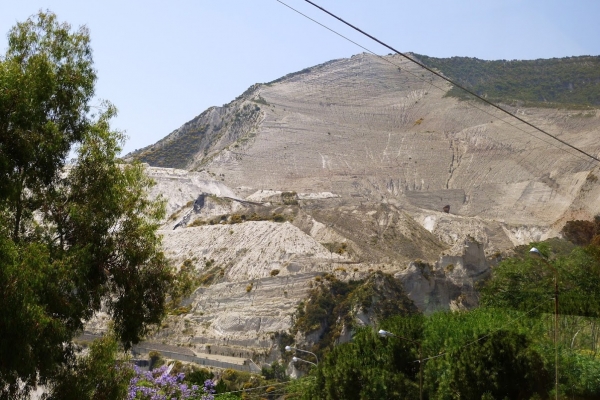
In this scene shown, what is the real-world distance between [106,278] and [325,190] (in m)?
113

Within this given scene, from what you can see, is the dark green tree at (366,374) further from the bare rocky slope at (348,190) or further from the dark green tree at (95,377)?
the dark green tree at (95,377)

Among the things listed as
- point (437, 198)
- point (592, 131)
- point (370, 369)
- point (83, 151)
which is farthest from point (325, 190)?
point (83, 151)

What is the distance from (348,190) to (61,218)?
11565 centimetres

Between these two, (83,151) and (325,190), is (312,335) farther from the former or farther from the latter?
(325,190)

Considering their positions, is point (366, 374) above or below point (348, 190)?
below

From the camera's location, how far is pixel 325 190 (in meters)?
130

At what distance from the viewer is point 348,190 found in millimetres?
131875

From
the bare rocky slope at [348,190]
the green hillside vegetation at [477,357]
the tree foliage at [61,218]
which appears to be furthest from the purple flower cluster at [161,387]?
the bare rocky slope at [348,190]

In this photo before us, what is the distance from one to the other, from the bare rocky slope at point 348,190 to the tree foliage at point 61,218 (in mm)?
23928

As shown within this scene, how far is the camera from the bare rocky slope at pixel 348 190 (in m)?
71.5

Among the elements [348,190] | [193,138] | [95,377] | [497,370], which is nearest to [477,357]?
[497,370]

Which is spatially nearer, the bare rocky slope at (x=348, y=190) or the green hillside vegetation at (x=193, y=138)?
the bare rocky slope at (x=348, y=190)

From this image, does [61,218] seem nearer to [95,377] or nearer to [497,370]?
[95,377]

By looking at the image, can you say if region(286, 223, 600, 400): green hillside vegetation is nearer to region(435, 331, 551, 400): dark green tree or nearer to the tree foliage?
region(435, 331, 551, 400): dark green tree
